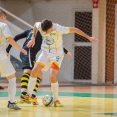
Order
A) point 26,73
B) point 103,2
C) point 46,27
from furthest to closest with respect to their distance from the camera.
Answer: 1. point 103,2
2. point 26,73
3. point 46,27

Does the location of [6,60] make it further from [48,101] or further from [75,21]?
[75,21]

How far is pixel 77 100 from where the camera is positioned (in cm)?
1011

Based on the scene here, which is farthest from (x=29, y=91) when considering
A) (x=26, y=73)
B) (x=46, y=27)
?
(x=46, y=27)

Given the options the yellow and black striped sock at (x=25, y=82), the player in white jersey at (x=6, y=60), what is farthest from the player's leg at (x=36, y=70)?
the player in white jersey at (x=6, y=60)

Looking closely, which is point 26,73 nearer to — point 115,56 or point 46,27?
point 46,27

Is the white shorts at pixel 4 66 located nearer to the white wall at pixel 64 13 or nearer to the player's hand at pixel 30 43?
the player's hand at pixel 30 43

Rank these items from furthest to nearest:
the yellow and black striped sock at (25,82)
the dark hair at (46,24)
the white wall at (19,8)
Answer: the white wall at (19,8), the yellow and black striped sock at (25,82), the dark hair at (46,24)

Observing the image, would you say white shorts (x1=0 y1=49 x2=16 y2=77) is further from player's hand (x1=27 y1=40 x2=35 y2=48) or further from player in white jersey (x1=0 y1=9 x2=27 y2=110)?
player's hand (x1=27 y1=40 x2=35 y2=48)

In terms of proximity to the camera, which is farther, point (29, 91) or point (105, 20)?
point (105, 20)

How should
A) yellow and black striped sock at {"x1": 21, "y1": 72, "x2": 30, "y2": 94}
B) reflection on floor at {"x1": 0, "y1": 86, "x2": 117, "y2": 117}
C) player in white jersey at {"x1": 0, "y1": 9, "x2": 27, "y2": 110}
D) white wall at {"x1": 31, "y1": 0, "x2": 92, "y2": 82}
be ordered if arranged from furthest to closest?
1. white wall at {"x1": 31, "y1": 0, "x2": 92, "y2": 82}
2. yellow and black striped sock at {"x1": 21, "y1": 72, "x2": 30, "y2": 94}
3. player in white jersey at {"x1": 0, "y1": 9, "x2": 27, "y2": 110}
4. reflection on floor at {"x1": 0, "y1": 86, "x2": 117, "y2": 117}

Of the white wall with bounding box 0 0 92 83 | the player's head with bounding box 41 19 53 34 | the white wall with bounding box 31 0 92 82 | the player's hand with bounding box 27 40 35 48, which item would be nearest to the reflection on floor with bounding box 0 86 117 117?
the player's hand with bounding box 27 40 35 48

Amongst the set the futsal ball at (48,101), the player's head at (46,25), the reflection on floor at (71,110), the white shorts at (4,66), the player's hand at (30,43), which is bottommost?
the reflection on floor at (71,110)

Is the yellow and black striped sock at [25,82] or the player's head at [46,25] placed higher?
the player's head at [46,25]

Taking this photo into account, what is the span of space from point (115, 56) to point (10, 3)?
418 centimetres
